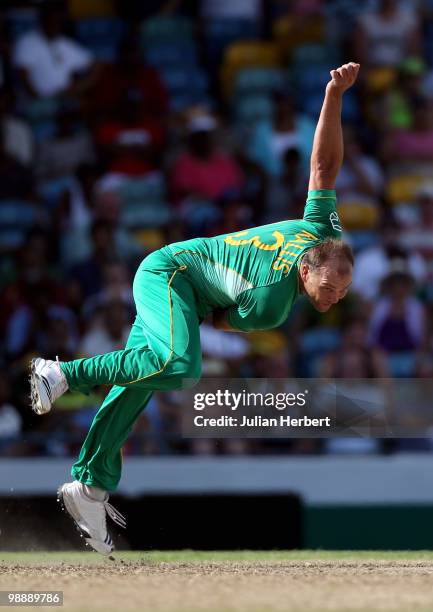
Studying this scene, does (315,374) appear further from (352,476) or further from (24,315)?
(24,315)

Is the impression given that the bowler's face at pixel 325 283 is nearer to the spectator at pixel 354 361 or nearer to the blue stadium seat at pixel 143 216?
the spectator at pixel 354 361

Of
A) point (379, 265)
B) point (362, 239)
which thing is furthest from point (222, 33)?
point (379, 265)

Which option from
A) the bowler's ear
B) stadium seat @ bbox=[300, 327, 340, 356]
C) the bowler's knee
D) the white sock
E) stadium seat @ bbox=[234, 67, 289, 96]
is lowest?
the white sock

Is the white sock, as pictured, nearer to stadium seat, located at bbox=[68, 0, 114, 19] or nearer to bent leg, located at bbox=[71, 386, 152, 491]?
bent leg, located at bbox=[71, 386, 152, 491]

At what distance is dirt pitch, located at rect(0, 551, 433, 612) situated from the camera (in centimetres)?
498

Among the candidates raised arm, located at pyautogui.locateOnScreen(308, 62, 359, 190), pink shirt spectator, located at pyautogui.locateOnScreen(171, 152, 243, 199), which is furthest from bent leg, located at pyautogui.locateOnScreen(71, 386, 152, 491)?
pink shirt spectator, located at pyautogui.locateOnScreen(171, 152, 243, 199)

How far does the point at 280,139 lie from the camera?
12.5 meters

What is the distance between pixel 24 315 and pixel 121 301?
3.20 feet

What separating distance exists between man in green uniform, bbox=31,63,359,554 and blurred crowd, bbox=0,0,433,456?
8.96 feet

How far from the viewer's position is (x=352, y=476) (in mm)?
8906

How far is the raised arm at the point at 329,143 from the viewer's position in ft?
21.3

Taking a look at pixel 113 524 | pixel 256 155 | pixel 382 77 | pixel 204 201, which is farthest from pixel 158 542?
pixel 382 77

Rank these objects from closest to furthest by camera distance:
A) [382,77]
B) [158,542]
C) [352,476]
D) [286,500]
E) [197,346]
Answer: [197,346]
[158,542]
[286,500]
[352,476]
[382,77]

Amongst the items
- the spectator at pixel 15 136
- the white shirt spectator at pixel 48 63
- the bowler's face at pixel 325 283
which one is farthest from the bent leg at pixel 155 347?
the white shirt spectator at pixel 48 63
